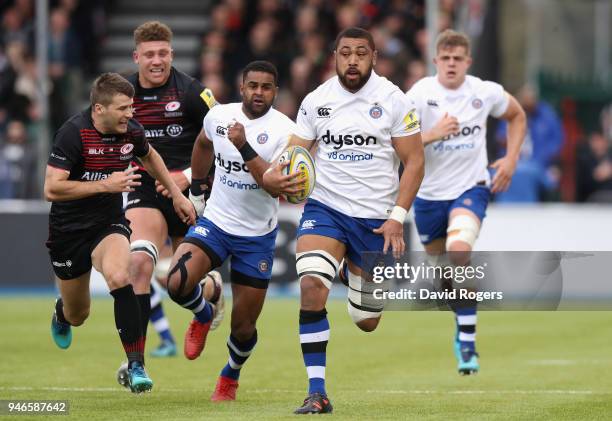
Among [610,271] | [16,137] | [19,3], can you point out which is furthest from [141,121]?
[19,3]

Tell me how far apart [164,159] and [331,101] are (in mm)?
2247

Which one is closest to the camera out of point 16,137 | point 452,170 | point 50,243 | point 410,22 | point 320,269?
point 320,269

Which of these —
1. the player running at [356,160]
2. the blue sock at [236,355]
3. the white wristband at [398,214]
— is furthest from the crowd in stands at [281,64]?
the white wristband at [398,214]

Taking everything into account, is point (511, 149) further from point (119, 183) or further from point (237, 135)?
point (119, 183)

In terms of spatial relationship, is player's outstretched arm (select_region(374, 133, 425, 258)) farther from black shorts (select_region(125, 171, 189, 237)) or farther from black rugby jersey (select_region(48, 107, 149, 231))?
black shorts (select_region(125, 171, 189, 237))

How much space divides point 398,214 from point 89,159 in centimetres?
227

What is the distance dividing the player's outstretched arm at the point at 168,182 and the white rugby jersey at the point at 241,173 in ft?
0.60

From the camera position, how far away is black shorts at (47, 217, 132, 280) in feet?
33.7

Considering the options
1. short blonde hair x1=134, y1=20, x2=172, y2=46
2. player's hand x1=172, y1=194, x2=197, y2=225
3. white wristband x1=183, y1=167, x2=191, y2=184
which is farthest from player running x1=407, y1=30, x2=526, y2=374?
player's hand x1=172, y1=194, x2=197, y2=225

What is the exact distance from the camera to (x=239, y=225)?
10.4 m

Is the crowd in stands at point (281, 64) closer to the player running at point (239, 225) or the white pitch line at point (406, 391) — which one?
the white pitch line at point (406, 391)

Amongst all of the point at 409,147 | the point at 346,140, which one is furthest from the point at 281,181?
the point at 409,147

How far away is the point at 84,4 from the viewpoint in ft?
85.1

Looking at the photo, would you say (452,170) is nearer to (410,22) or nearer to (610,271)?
(610,271)
